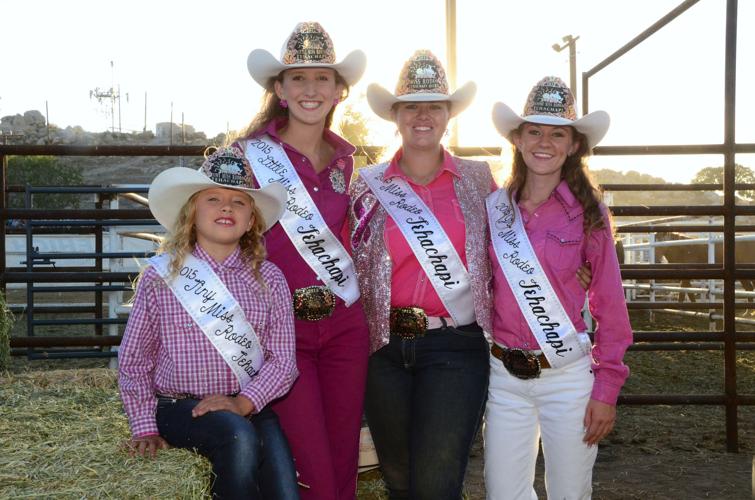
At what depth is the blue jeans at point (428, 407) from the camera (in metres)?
2.61

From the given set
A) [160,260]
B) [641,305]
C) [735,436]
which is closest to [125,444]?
[160,260]

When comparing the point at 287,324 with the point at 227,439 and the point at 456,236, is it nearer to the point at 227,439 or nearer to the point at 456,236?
the point at 227,439

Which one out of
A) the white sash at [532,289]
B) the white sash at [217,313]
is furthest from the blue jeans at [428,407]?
the white sash at [217,313]

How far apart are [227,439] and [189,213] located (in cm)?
81

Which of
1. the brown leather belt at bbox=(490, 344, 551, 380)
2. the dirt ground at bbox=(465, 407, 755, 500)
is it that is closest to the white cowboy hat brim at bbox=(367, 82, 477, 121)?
the brown leather belt at bbox=(490, 344, 551, 380)

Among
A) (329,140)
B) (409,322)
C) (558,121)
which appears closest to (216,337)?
(409,322)

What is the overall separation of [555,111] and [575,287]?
645mm

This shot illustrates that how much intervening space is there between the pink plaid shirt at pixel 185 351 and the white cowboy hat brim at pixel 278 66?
830mm

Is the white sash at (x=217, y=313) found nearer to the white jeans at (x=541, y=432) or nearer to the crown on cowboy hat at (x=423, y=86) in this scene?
the white jeans at (x=541, y=432)

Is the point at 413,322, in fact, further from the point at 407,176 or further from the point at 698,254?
the point at 698,254

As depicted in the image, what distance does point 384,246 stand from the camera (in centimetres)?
288

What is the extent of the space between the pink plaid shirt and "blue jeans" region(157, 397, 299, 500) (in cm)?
7

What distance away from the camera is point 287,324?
2605 millimetres

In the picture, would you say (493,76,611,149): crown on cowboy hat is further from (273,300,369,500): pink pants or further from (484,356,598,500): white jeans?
(273,300,369,500): pink pants
